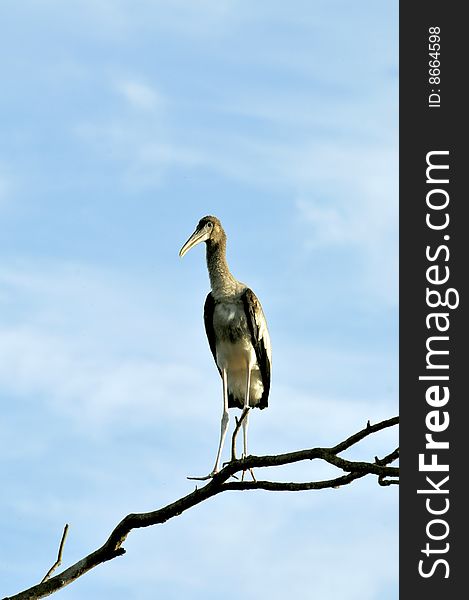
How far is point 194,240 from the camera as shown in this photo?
1559 centimetres

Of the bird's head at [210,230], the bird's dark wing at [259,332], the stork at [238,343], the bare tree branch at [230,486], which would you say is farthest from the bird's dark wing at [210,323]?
the bare tree branch at [230,486]

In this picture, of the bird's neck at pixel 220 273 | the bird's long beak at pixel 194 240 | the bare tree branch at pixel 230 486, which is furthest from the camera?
the bird's long beak at pixel 194 240

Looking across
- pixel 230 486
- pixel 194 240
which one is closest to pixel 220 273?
pixel 194 240

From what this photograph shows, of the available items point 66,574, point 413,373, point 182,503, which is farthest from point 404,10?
point 66,574

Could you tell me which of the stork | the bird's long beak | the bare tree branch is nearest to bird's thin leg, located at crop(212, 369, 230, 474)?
the stork

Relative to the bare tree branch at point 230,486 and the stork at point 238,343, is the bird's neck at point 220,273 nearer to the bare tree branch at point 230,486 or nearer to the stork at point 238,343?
the stork at point 238,343

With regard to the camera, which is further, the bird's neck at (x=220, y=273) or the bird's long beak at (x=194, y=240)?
the bird's long beak at (x=194, y=240)

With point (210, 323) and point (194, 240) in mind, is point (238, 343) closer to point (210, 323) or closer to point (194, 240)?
point (210, 323)

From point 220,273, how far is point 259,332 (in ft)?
3.86

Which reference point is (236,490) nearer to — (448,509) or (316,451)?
(316,451)

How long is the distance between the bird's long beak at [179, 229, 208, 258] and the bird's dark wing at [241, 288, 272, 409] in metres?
1.10

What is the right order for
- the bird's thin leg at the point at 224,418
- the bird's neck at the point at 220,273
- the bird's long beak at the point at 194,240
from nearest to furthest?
the bird's thin leg at the point at 224,418 < the bird's neck at the point at 220,273 < the bird's long beak at the point at 194,240

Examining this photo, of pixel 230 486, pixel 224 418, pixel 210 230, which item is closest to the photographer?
pixel 230 486

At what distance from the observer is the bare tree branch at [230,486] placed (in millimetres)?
8992
